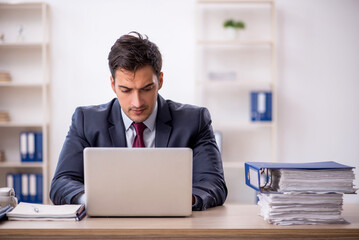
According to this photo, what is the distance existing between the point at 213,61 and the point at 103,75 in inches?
43.5

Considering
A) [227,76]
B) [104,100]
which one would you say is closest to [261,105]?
[227,76]

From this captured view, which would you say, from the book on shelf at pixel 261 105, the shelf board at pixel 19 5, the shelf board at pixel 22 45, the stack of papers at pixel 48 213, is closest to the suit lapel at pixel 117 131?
the stack of papers at pixel 48 213

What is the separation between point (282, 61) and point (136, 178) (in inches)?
133

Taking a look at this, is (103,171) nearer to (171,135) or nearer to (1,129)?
(171,135)

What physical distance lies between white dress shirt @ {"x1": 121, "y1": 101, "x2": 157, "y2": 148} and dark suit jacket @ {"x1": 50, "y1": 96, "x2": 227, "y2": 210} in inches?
0.9

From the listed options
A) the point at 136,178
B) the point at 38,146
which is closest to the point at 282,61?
the point at 38,146

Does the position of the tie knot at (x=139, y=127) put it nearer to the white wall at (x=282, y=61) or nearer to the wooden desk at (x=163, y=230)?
the wooden desk at (x=163, y=230)

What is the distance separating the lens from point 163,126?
82.2 inches

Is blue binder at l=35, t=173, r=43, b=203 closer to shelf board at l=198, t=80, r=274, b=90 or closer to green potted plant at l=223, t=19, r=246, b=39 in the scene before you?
shelf board at l=198, t=80, r=274, b=90

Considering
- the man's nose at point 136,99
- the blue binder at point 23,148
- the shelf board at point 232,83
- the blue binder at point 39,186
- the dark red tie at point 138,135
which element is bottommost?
the blue binder at point 39,186

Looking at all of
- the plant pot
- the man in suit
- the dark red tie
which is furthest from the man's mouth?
the plant pot

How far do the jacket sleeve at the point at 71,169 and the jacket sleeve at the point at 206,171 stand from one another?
46 cm

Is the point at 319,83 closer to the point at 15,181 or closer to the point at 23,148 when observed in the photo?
the point at 23,148

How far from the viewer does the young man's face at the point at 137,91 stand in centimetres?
195
